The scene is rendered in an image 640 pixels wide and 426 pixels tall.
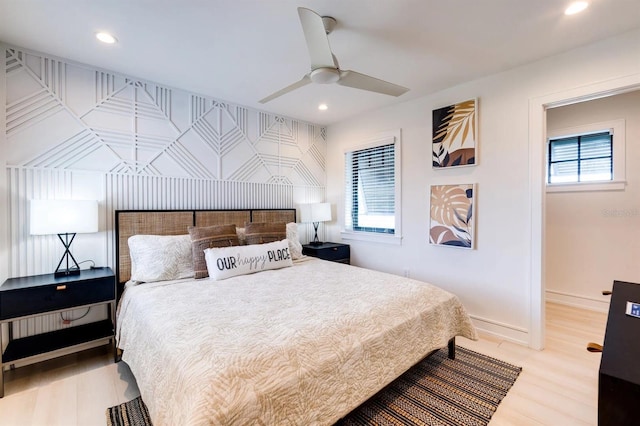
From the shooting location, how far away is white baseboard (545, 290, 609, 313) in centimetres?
365

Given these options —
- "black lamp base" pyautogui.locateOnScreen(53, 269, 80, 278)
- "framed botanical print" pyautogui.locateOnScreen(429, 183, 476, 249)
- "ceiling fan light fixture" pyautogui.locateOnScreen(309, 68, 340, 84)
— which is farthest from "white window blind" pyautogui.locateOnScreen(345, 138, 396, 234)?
"black lamp base" pyautogui.locateOnScreen(53, 269, 80, 278)

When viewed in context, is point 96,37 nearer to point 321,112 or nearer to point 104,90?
point 104,90

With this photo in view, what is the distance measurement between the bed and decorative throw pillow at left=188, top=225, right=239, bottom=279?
5.7 inches

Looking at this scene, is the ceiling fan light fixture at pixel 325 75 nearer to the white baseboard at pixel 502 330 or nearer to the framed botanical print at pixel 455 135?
the framed botanical print at pixel 455 135

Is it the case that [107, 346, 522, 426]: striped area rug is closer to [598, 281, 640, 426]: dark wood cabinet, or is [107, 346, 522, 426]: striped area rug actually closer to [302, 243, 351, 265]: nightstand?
[598, 281, 640, 426]: dark wood cabinet

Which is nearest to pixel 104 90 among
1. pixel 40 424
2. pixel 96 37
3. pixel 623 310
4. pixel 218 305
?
pixel 96 37

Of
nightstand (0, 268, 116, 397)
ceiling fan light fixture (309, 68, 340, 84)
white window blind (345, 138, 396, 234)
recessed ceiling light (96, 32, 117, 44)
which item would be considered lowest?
nightstand (0, 268, 116, 397)

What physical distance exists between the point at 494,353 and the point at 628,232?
97.1 inches

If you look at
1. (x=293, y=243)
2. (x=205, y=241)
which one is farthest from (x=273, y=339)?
(x=293, y=243)

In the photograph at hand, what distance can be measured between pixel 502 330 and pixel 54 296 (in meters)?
4.05

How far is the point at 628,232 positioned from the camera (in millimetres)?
3457

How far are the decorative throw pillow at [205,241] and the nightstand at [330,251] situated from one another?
130 centimetres

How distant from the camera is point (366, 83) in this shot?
7.32 ft

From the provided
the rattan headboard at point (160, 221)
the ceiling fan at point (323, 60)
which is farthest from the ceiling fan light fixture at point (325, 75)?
the rattan headboard at point (160, 221)
